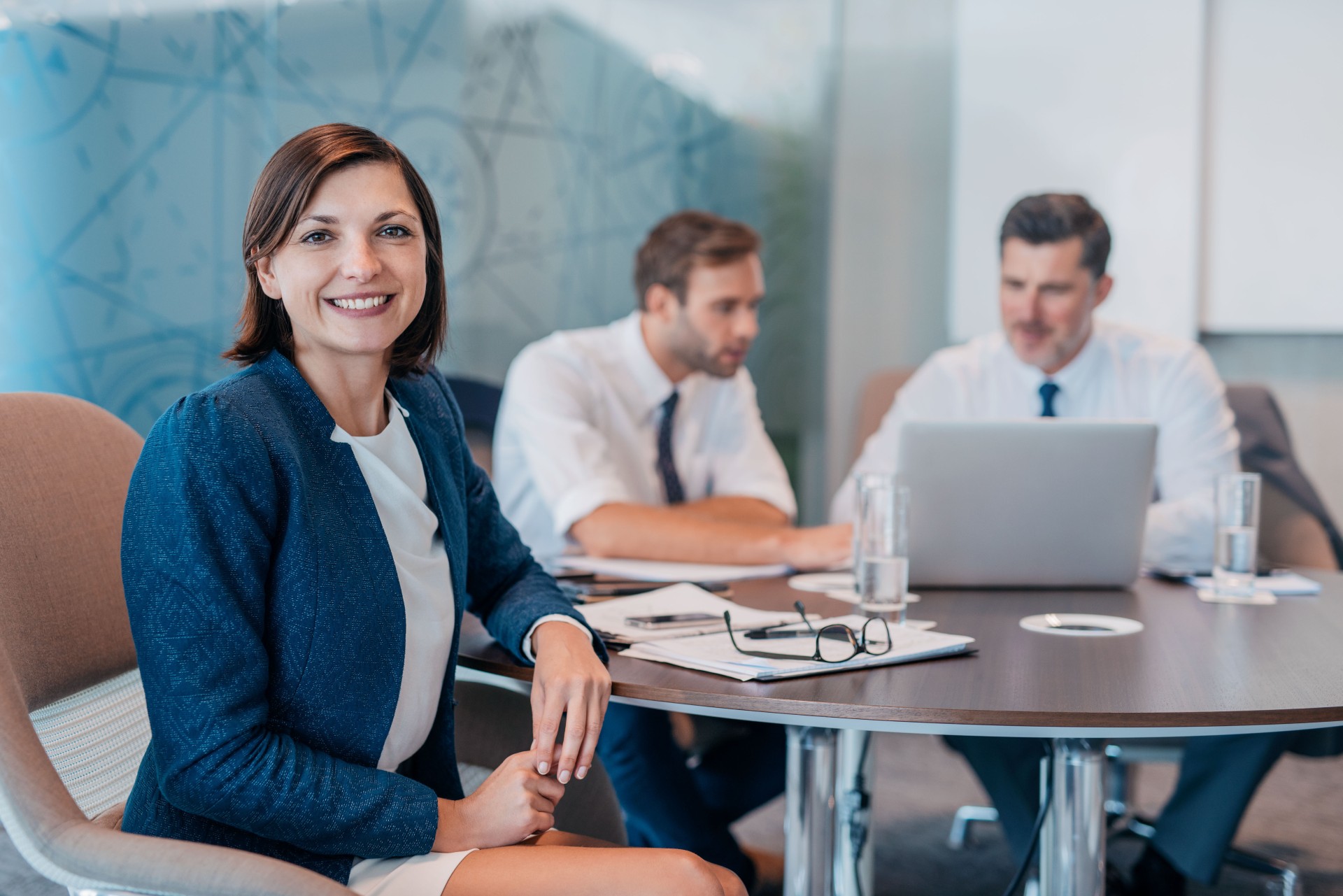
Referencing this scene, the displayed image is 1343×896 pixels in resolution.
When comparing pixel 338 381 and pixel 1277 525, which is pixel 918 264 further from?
pixel 338 381

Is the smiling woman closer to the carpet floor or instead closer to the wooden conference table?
the wooden conference table

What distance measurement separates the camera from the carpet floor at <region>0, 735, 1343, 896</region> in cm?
245

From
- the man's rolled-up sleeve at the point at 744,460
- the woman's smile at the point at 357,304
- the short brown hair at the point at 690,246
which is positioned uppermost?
the short brown hair at the point at 690,246

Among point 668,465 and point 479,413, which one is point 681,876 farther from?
point 479,413

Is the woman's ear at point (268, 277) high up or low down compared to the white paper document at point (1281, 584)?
up

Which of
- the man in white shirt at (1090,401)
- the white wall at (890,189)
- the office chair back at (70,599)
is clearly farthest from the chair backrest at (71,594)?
the white wall at (890,189)

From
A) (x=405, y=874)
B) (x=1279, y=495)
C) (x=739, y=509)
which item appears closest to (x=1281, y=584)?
(x=1279, y=495)

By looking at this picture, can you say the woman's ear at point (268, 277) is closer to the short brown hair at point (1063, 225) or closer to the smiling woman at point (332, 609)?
the smiling woman at point (332, 609)

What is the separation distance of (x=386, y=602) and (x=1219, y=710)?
814 millimetres

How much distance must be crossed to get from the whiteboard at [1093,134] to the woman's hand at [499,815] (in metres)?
3.23

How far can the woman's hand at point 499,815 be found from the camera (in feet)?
3.67

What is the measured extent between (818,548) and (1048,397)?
33.5 inches

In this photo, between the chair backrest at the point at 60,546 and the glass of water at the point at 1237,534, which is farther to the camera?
the glass of water at the point at 1237,534

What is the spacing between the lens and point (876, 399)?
308 cm
